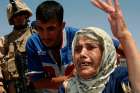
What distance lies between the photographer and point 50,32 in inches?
201

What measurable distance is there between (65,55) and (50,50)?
0.20 m

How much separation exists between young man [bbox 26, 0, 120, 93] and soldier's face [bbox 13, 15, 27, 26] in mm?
2513

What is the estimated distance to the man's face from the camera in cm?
511

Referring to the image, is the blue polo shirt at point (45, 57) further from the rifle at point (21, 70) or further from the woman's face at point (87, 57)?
the rifle at point (21, 70)

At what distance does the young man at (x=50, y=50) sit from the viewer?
5.24 metres

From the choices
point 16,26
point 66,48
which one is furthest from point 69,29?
point 16,26

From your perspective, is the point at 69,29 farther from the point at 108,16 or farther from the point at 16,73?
the point at 16,73

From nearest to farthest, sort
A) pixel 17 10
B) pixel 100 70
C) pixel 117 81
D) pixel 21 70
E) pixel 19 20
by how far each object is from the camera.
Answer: pixel 117 81, pixel 100 70, pixel 21 70, pixel 19 20, pixel 17 10

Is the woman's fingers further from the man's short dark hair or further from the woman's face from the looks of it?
the man's short dark hair

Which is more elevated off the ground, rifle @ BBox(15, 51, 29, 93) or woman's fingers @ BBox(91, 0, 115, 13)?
woman's fingers @ BBox(91, 0, 115, 13)

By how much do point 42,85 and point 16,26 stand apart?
2889 mm

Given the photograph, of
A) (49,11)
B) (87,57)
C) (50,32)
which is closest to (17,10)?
(49,11)

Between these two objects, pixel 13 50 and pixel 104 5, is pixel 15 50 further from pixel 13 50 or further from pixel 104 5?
pixel 104 5

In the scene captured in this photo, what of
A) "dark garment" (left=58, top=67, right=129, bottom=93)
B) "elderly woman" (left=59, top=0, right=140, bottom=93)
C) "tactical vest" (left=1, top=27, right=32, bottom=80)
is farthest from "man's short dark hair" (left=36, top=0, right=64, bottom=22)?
"tactical vest" (left=1, top=27, right=32, bottom=80)
